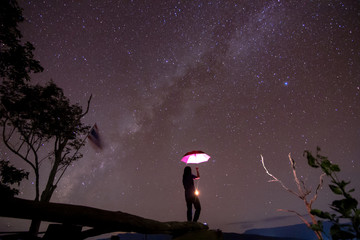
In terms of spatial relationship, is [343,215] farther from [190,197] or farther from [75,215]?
[190,197]

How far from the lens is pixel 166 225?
162 inches

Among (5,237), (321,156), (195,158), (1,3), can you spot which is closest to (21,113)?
(1,3)

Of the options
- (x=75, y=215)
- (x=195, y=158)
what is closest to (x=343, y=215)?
(x=75, y=215)

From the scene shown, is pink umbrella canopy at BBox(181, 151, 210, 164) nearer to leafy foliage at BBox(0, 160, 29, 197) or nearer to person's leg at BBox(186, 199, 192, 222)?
person's leg at BBox(186, 199, 192, 222)

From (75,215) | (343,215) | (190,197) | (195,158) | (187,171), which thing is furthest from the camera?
(195,158)

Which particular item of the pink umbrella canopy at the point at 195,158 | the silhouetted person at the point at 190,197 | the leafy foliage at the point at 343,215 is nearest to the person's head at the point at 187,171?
the silhouetted person at the point at 190,197

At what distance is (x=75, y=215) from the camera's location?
105 inches

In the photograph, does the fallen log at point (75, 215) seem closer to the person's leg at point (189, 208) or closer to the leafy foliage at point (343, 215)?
the person's leg at point (189, 208)

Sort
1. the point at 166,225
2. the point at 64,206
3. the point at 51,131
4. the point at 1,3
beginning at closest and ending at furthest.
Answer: the point at 64,206 < the point at 166,225 < the point at 1,3 < the point at 51,131

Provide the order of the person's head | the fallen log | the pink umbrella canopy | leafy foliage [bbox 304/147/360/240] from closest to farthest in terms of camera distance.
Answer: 1. leafy foliage [bbox 304/147/360/240]
2. the fallen log
3. the person's head
4. the pink umbrella canopy

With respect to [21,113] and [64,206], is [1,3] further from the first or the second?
[64,206]

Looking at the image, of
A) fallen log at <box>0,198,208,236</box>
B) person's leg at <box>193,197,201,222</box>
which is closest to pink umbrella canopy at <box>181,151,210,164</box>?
person's leg at <box>193,197,201,222</box>

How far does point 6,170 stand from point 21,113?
308cm

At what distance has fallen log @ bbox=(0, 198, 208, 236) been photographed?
227 cm
